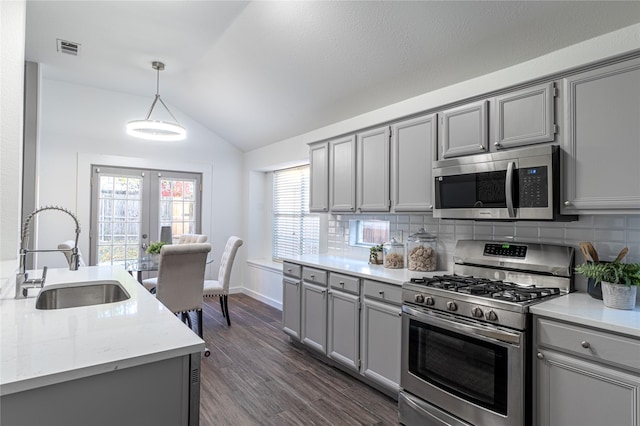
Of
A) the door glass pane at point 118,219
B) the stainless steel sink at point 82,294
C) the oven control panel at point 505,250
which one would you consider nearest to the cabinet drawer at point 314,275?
the oven control panel at point 505,250

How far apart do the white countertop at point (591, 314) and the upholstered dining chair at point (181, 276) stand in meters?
2.79

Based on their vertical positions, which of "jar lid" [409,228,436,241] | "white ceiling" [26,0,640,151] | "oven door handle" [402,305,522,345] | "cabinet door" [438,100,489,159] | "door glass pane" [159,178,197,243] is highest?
"white ceiling" [26,0,640,151]

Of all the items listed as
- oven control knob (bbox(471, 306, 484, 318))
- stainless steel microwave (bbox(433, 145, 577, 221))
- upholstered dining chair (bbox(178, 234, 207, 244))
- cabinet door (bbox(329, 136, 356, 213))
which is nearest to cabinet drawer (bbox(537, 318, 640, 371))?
oven control knob (bbox(471, 306, 484, 318))

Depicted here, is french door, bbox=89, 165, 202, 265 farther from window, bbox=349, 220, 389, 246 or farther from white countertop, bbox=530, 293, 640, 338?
white countertop, bbox=530, 293, 640, 338

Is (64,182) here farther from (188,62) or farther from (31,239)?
(188,62)

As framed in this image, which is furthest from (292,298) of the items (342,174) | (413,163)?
(413,163)

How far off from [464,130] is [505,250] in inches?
34.6

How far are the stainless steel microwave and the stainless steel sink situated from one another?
2178 mm

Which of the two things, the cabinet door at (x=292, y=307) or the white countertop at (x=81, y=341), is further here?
the cabinet door at (x=292, y=307)

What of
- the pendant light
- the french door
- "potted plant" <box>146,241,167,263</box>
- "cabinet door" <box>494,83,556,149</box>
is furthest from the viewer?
the french door

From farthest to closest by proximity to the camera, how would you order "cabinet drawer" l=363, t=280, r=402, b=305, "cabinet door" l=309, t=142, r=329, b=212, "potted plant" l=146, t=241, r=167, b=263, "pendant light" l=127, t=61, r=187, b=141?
"potted plant" l=146, t=241, r=167, b=263 < "cabinet door" l=309, t=142, r=329, b=212 < "pendant light" l=127, t=61, r=187, b=141 < "cabinet drawer" l=363, t=280, r=402, b=305

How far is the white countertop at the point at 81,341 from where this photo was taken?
3.16 feet

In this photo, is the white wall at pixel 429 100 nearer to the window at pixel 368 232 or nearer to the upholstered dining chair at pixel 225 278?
the window at pixel 368 232

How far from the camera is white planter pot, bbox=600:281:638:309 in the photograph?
1697 millimetres
